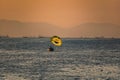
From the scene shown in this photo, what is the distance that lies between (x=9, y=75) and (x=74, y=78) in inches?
416

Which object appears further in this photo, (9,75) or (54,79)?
(9,75)

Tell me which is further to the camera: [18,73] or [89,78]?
[18,73]

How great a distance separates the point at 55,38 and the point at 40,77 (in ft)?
188

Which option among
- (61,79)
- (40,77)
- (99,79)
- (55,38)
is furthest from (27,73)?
(55,38)

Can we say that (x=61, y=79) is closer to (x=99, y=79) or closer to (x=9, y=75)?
(x=99, y=79)

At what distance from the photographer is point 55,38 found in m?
114

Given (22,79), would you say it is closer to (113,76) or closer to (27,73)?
(27,73)

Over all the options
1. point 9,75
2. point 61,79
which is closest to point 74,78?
point 61,79

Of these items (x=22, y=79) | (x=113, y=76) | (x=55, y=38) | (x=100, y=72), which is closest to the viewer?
(x=22, y=79)

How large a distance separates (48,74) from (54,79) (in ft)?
19.4

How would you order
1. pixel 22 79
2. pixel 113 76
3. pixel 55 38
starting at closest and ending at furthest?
pixel 22 79, pixel 113 76, pixel 55 38

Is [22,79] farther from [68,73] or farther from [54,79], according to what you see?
[68,73]

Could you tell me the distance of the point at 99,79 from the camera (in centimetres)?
5525

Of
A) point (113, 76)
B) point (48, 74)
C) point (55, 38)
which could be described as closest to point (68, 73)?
point (48, 74)
